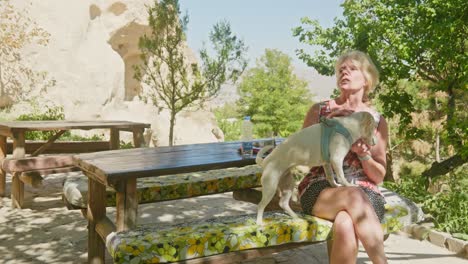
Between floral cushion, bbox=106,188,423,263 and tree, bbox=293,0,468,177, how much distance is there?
3.94 metres

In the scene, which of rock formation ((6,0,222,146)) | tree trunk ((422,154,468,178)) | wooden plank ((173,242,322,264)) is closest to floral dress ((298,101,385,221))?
wooden plank ((173,242,322,264))

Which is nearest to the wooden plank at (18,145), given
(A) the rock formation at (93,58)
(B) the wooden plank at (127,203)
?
(B) the wooden plank at (127,203)

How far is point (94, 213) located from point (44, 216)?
2428 mm

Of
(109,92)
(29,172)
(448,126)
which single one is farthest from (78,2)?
(448,126)

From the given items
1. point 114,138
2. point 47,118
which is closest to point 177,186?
point 114,138

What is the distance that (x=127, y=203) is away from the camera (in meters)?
2.85

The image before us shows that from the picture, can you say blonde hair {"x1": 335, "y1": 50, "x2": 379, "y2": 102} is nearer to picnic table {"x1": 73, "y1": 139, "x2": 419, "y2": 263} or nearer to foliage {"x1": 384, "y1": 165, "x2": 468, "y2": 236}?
picnic table {"x1": 73, "y1": 139, "x2": 419, "y2": 263}

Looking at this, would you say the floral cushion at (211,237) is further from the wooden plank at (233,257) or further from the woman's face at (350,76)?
the woman's face at (350,76)

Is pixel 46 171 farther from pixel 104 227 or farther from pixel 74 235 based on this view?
pixel 104 227

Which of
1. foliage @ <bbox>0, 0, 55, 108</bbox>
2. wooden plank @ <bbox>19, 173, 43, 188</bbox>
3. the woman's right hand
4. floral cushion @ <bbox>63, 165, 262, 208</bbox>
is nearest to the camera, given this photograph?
the woman's right hand

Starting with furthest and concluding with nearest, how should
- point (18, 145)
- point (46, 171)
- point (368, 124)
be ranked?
point (18, 145) → point (46, 171) → point (368, 124)

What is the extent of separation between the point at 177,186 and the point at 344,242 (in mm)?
1661

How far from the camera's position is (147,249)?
7.55 ft

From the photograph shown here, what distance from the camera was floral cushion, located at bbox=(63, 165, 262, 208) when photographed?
3.62m
